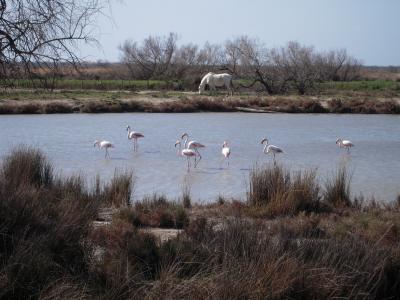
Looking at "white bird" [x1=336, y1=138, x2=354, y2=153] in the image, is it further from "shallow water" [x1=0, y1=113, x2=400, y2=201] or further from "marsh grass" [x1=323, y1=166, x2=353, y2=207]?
"marsh grass" [x1=323, y1=166, x2=353, y2=207]

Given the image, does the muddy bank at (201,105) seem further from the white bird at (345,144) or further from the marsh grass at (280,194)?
the marsh grass at (280,194)

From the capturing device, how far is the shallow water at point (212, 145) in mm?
15047

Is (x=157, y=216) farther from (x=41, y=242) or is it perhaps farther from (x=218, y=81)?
(x=218, y=81)

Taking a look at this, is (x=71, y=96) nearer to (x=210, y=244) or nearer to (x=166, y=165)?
(x=166, y=165)

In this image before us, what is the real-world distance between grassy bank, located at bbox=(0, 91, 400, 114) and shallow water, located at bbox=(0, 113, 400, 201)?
4.55ft

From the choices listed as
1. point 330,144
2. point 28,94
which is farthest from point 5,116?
point 330,144

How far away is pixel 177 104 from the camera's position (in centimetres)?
3431

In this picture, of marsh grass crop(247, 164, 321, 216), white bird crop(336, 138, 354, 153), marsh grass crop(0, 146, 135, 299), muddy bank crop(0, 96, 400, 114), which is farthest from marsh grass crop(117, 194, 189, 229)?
muddy bank crop(0, 96, 400, 114)

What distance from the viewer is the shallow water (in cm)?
1505

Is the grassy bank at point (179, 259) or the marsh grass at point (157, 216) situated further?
the marsh grass at point (157, 216)

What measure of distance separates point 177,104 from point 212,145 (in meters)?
12.5

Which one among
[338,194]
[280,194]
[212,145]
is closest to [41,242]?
[280,194]

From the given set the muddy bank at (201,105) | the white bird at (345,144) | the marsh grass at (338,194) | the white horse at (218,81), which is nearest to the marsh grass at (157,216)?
the marsh grass at (338,194)

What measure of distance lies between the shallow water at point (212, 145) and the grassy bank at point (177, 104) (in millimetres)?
1386
